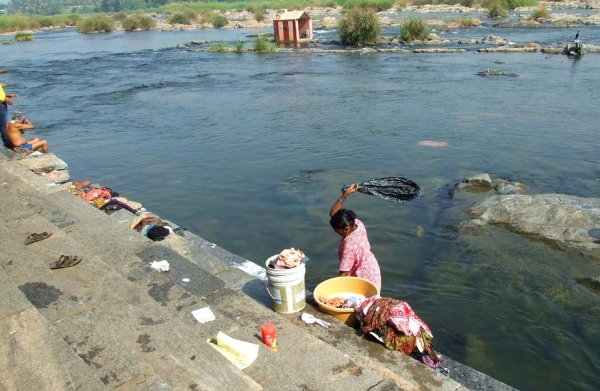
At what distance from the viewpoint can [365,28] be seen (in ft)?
107

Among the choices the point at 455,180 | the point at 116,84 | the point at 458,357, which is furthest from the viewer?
the point at 116,84

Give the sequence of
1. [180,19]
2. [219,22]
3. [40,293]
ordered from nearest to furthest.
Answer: [40,293] → [219,22] → [180,19]

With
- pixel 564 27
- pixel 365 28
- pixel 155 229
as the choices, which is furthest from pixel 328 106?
pixel 564 27

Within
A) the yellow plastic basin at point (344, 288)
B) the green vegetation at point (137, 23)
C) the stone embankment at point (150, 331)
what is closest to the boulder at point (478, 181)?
the stone embankment at point (150, 331)

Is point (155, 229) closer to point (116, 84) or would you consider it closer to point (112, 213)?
point (112, 213)

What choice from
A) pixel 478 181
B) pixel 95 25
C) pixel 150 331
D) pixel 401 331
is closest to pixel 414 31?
pixel 478 181

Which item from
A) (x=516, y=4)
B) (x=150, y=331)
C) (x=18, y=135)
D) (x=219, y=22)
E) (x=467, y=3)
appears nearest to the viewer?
(x=150, y=331)

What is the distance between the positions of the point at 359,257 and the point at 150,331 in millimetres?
2126

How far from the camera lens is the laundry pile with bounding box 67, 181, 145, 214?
752 centimetres

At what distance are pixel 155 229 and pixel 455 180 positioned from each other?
19.4 feet

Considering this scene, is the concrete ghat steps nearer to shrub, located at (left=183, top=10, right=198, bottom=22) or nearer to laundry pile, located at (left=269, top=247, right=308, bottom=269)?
laundry pile, located at (left=269, top=247, right=308, bottom=269)

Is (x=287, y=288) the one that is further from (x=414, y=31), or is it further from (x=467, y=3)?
(x=467, y=3)

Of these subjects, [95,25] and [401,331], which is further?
[95,25]

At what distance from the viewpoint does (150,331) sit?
374cm
